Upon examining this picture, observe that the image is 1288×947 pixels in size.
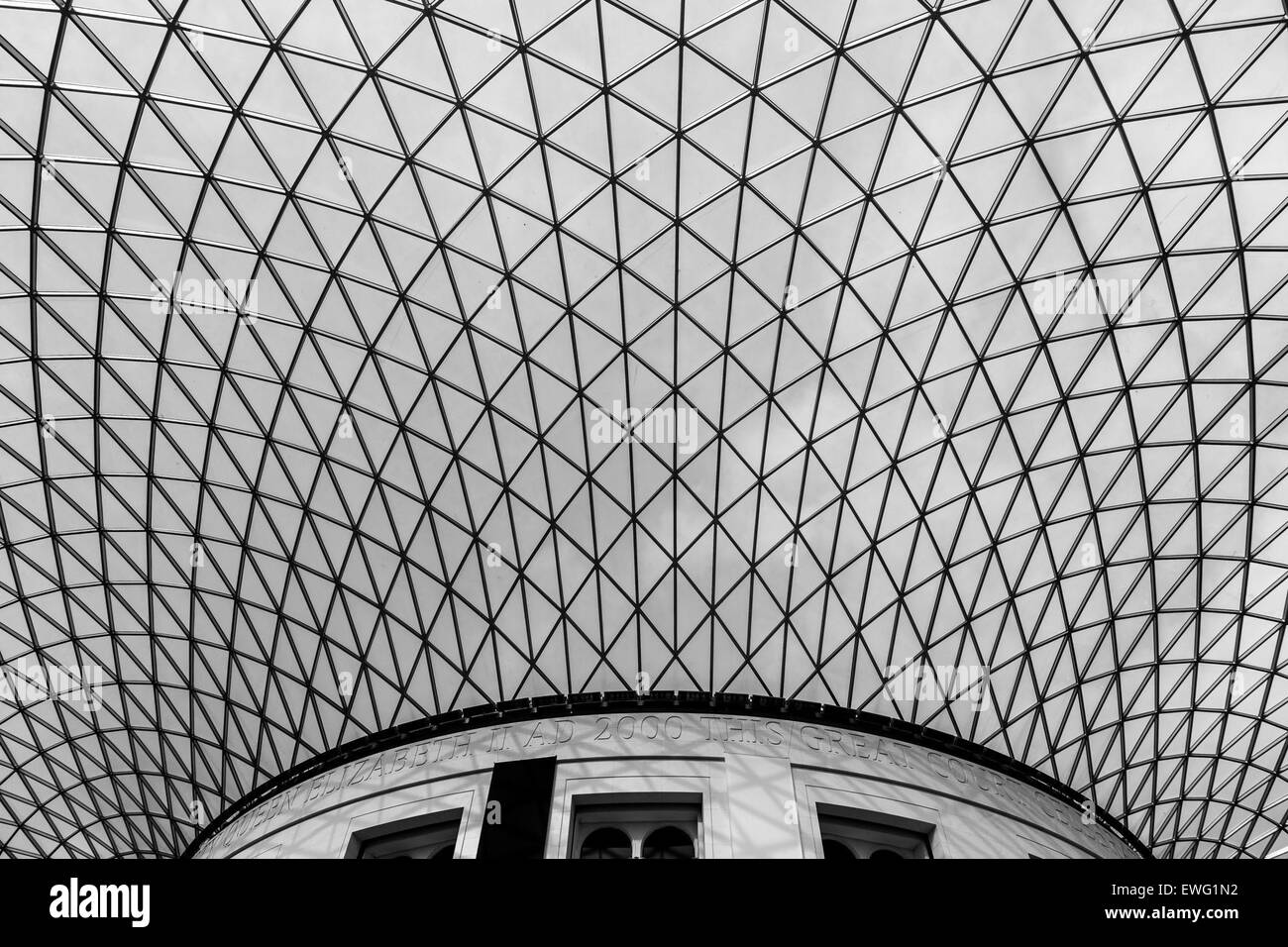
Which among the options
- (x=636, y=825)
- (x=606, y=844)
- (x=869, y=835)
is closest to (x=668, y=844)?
(x=636, y=825)

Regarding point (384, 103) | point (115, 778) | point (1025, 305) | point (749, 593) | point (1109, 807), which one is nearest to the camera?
point (384, 103)

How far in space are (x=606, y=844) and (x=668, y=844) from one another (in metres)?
1.92

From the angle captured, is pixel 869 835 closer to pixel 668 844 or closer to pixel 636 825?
pixel 668 844

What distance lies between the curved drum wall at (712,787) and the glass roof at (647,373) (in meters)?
1.83

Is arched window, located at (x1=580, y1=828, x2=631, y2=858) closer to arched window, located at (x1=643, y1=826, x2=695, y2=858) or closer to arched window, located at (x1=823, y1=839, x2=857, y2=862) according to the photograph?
arched window, located at (x1=643, y1=826, x2=695, y2=858)

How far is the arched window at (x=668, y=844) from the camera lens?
27594 millimetres

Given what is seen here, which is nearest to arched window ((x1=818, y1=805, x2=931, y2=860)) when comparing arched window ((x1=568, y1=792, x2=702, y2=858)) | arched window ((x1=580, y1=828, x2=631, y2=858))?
arched window ((x1=568, y1=792, x2=702, y2=858))

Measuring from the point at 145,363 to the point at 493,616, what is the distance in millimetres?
14023

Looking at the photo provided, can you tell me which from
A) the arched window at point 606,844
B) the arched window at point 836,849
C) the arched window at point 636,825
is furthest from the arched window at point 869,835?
the arched window at point 606,844

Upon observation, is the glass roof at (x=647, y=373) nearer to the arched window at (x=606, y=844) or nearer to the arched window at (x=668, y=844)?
the arched window at (x=668, y=844)

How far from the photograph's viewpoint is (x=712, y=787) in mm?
28188

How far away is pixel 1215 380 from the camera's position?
2755 cm
